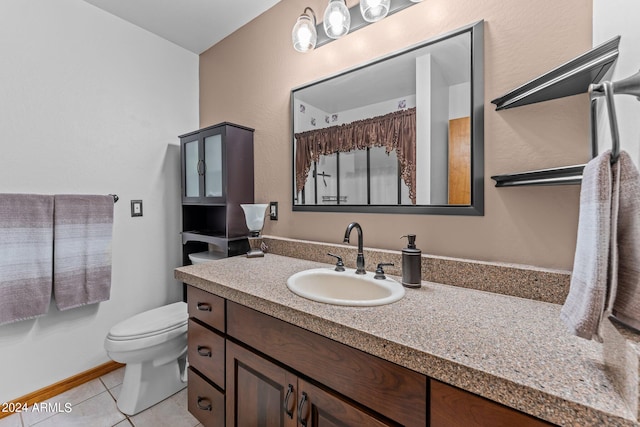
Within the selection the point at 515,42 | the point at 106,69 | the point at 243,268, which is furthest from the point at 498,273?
the point at 106,69

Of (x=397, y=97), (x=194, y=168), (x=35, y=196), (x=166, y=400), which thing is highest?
(x=397, y=97)

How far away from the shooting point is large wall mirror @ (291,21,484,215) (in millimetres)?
1105

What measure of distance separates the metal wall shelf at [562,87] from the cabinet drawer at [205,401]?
4.70ft

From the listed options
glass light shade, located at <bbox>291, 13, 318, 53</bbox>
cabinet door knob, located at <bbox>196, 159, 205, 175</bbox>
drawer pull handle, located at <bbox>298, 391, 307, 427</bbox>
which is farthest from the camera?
cabinet door knob, located at <bbox>196, 159, 205, 175</bbox>

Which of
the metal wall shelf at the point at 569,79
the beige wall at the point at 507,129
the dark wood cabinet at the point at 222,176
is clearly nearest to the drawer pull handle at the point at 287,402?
the beige wall at the point at 507,129

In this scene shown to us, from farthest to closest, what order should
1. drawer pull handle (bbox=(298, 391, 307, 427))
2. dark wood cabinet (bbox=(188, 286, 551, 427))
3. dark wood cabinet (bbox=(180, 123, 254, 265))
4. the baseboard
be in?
dark wood cabinet (bbox=(180, 123, 254, 265)) < the baseboard < drawer pull handle (bbox=(298, 391, 307, 427)) < dark wood cabinet (bbox=(188, 286, 551, 427))

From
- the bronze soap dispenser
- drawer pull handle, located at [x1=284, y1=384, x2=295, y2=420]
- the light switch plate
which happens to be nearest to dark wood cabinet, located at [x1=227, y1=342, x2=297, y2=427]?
drawer pull handle, located at [x1=284, y1=384, x2=295, y2=420]

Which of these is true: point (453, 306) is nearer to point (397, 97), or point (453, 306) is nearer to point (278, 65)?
point (397, 97)

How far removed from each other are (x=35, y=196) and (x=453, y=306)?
2.21 m

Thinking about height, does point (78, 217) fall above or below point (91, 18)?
below

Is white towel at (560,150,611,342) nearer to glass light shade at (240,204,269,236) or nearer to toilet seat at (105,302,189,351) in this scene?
glass light shade at (240,204,269,236)

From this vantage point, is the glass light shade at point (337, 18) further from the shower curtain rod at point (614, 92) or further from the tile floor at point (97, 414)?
the tile floor at point (97, 414)

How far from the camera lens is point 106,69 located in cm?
187

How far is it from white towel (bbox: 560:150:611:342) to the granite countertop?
0.34 feet
